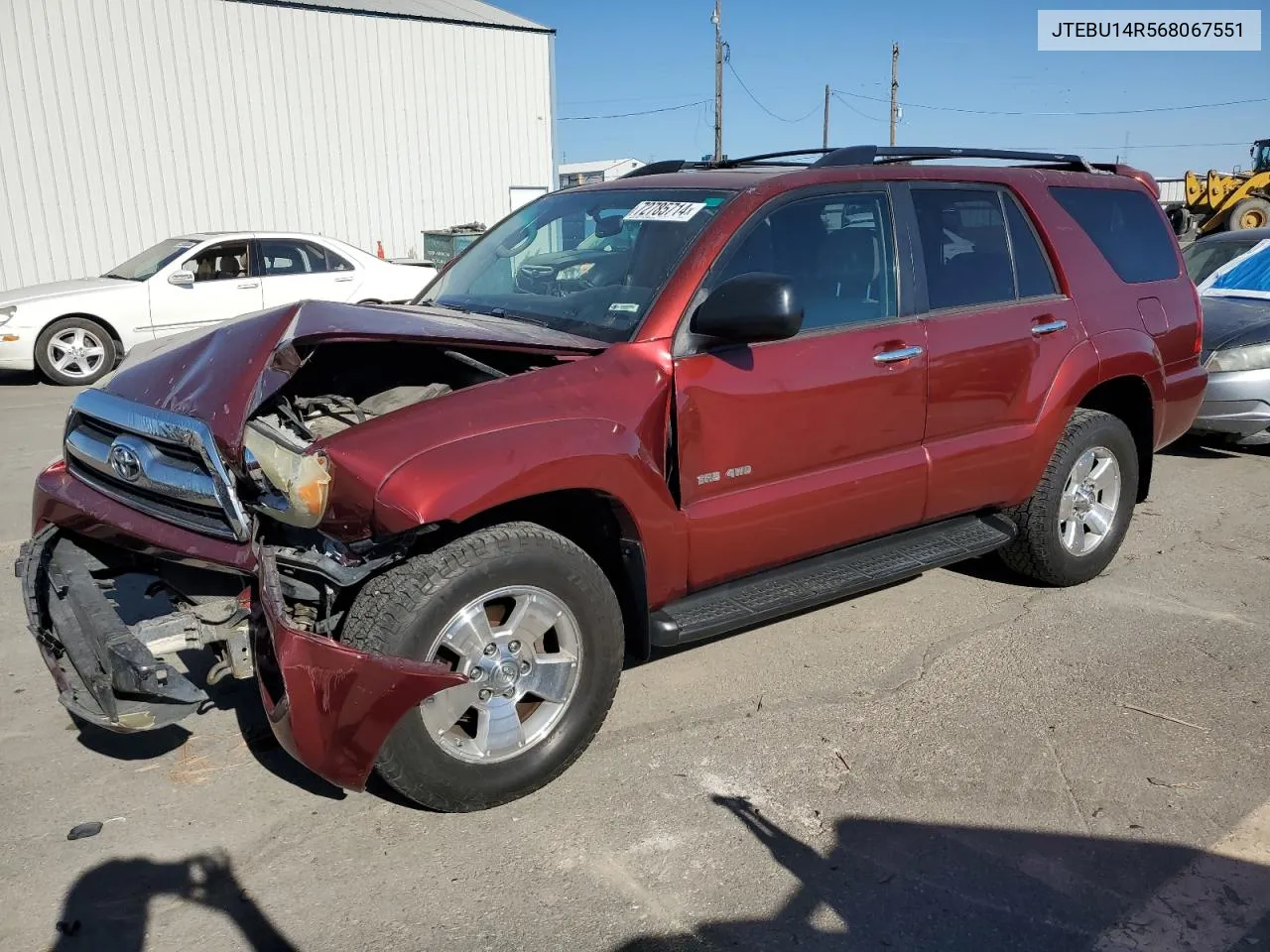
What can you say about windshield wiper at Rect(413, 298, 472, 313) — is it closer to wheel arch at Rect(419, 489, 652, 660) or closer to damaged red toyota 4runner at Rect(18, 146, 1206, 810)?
damaged red toyota 4runner at Rect(18, 146, 1206, 810)

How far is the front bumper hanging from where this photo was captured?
2848 mm

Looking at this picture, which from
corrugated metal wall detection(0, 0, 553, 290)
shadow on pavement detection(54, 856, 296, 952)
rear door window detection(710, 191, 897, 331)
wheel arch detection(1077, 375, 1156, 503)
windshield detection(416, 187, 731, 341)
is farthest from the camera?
corrugated metal wall detection(0, 0, 553, 290)

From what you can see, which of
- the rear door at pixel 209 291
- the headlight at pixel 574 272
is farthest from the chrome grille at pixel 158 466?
the rear door at pixel 209 291

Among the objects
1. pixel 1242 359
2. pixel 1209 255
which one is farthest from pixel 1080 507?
pixel 1209 255

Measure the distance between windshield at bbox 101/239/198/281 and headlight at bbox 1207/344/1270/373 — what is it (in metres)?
10.2

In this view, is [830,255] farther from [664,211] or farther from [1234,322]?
[1234,322]

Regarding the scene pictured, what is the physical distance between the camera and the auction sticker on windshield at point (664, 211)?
3.77m

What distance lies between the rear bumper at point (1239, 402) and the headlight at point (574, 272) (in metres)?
5.04

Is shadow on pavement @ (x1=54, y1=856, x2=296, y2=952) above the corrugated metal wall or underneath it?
underneath

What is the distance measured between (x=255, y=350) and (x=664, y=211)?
5.32 ft

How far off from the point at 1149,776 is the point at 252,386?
3049 mm

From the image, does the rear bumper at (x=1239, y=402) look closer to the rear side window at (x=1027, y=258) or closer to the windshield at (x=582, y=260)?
the rear side window at (x=1027, y=258)

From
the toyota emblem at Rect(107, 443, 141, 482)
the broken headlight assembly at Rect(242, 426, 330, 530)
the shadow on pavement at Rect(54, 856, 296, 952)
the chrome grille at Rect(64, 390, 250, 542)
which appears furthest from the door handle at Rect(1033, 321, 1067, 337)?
the shadow on pavement at Rect(54, 856, 296, 952)

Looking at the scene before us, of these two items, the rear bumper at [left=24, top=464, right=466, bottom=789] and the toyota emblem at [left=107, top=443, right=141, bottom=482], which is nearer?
the rear bumper at [left=24, top=464, right=466, bottom=789]
